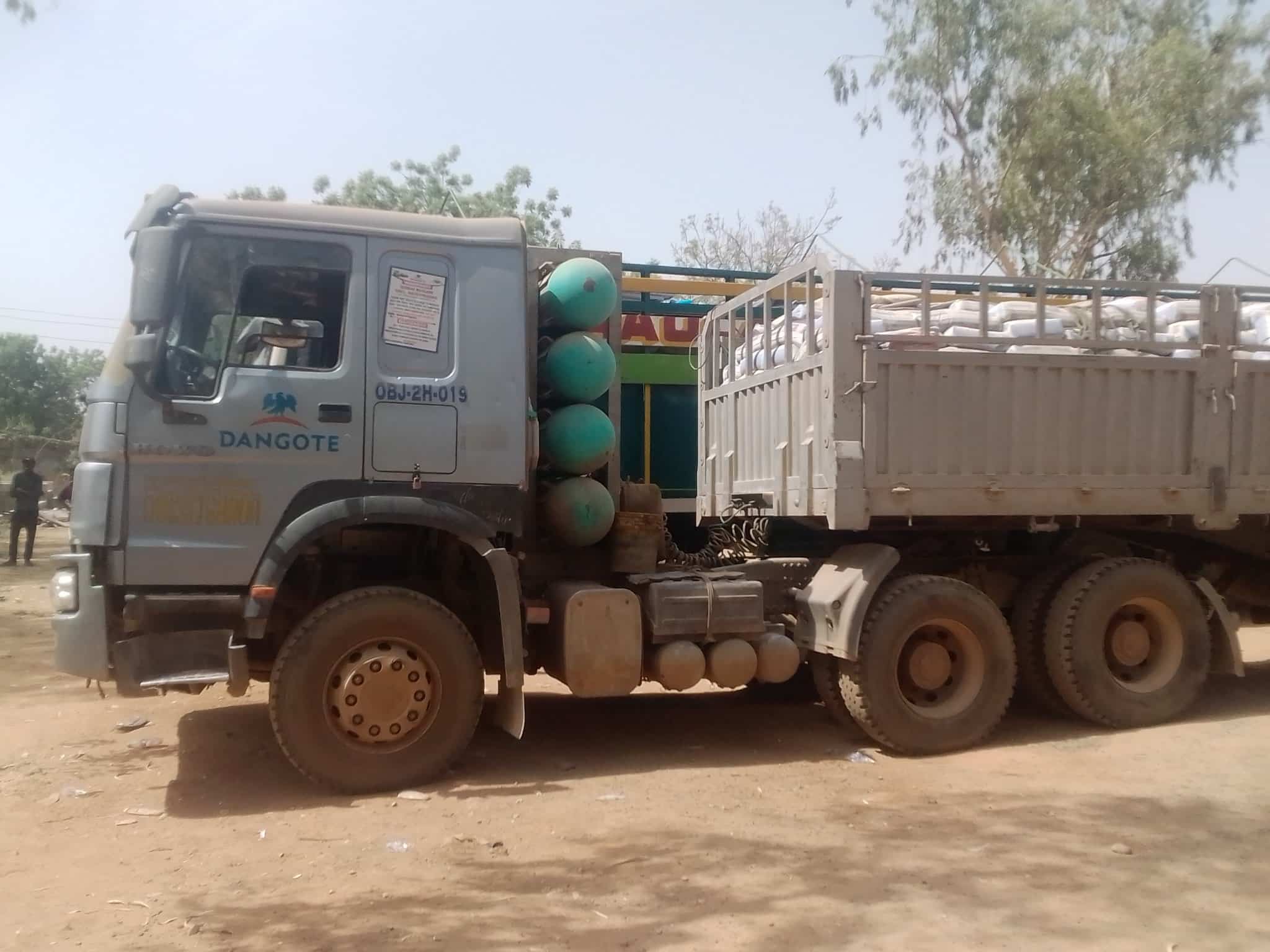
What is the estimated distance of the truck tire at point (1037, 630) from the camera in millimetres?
6230

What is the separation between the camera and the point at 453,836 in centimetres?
447

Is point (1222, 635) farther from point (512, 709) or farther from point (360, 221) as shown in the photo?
point (360, 221)

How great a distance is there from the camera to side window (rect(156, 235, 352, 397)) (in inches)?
191

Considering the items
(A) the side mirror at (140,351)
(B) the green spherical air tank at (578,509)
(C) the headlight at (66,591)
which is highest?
(A) the side mirror at (140,351)

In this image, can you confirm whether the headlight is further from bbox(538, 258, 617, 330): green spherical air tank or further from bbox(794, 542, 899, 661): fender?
bbox(794, 542, 899, 661): fender

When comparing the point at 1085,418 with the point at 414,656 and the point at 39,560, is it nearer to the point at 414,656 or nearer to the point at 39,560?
the point at 414,656

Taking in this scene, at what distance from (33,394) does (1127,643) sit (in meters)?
43.7

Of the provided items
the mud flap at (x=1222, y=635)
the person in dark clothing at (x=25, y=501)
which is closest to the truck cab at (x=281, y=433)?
the mud flap at (x=1222, y=635)

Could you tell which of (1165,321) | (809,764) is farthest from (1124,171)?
(809,764)

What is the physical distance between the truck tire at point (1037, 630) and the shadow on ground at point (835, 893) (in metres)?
1.62

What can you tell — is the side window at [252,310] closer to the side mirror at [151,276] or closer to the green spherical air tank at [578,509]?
the side mirror at [151,276]

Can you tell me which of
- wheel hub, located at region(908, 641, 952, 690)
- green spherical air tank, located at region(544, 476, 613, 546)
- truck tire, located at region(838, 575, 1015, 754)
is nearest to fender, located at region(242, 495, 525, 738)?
green spherical air tank, located at region(544, 476, 613, 546)

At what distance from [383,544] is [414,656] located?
64 cm

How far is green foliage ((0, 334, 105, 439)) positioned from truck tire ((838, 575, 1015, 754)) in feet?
131
